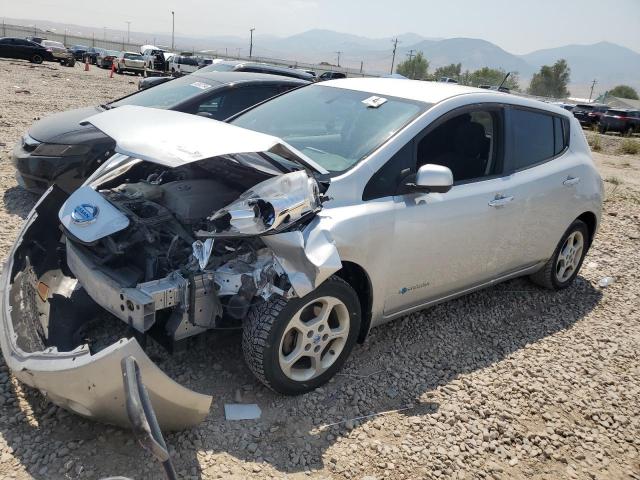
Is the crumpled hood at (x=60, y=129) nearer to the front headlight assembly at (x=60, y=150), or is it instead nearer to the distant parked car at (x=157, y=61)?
the front headlight assembly at (x=60, y=150)

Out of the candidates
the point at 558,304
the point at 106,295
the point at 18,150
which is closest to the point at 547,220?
the point at 558,304

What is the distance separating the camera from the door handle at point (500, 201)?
378 cm

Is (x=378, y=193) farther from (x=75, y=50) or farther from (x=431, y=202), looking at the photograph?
(x=75, y=50)

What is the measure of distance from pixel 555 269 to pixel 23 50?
1337 inches

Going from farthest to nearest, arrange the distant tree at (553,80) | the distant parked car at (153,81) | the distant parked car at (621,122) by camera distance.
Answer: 1. the distant tree at (553,80)
2. the distant parked car at (621,122)
3. the distant parked car at (153,81)

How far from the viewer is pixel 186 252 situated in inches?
118

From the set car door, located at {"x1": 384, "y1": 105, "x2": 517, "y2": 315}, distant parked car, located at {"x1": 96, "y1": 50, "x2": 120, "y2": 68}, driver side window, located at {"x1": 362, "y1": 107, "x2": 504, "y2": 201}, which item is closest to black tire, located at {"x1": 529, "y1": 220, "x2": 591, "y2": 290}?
car door, located at {"x1": 384, "y1": 105, "x2": 517, "y2": 315}

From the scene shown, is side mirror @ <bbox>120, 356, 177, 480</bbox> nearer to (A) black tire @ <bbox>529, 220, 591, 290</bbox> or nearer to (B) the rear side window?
(B) the rear side window

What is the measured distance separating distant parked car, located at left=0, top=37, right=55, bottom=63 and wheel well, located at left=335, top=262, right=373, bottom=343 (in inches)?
1341

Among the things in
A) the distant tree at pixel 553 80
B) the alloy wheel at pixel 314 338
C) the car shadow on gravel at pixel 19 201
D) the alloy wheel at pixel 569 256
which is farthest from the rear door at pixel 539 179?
the distant tree at pixel 553 80

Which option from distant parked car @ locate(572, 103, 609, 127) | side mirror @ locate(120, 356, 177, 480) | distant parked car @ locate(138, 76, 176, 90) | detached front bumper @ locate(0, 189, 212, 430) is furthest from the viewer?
distant parked car @ locate(572, 103, 609, 127)

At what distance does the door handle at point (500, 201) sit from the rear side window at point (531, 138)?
32cm

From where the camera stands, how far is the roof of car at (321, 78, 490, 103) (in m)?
3.72

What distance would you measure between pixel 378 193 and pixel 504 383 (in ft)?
5.08
